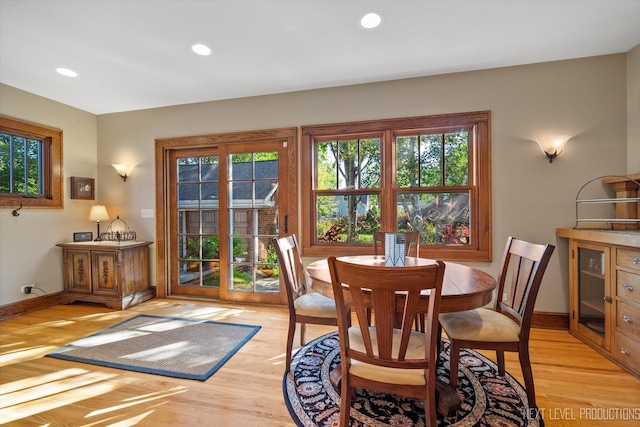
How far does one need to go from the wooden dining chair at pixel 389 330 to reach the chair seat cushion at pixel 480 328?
407mm

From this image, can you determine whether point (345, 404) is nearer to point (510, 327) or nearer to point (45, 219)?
point (510, 327)

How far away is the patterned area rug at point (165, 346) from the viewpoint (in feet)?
6.89

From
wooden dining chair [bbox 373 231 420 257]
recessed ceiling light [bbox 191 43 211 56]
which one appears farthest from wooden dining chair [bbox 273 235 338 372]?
recessed ceiling light [bbox 191 43 211 56]

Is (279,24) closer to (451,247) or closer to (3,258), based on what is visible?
(451,247)

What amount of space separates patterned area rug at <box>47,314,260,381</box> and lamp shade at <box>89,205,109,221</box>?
1622mm

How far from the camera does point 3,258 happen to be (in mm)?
3066

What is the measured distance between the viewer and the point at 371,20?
6.95 feet

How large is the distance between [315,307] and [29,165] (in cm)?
401


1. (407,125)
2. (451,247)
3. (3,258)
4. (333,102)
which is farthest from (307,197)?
(3,258)

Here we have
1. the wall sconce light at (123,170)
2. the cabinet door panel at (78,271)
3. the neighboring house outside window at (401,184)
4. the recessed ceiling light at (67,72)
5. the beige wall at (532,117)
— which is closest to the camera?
the beige wall at (532,117)

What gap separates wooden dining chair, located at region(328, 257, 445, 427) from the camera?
1.12 m

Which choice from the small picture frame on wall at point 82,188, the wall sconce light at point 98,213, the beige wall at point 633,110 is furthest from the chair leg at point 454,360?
the small picture frame on wall at point 82,188

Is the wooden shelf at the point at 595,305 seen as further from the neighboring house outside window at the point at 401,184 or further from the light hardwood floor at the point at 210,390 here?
the neighboring house outside window at the point at 401,184

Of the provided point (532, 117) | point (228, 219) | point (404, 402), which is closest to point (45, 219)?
point (228, 219)
